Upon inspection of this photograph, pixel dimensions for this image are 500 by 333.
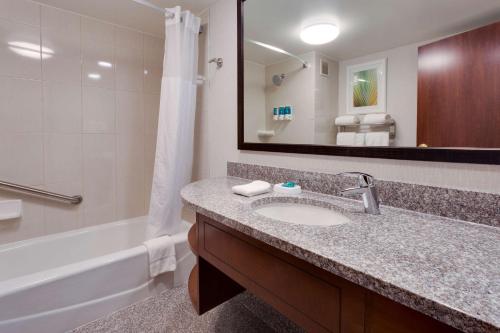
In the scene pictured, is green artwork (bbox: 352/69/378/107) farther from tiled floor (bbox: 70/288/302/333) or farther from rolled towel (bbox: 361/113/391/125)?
tiled floor (bbox: 70/288/302/333)

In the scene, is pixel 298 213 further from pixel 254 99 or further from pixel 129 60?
pixel 129 60

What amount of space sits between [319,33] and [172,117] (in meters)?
0.99

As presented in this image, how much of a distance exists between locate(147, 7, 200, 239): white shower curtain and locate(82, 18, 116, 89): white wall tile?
671mm

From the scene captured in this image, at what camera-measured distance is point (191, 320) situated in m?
1.45

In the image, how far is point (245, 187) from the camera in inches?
42.2

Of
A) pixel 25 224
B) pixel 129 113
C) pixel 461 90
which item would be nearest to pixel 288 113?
pixel 461 90

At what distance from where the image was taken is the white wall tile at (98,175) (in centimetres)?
198

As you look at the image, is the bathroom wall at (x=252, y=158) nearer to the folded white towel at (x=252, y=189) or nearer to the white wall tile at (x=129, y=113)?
the folded white towel at (x=252, y=189)

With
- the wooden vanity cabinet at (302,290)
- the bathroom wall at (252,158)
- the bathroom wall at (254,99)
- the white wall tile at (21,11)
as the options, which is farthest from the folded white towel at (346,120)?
the white wall tile at (21,11)

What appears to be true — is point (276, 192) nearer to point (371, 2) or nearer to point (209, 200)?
point (209, 200)

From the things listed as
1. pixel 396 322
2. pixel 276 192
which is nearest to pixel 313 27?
pixel 276 192

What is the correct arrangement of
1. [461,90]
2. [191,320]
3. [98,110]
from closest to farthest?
[461,90] → [191,320] → [98,110]

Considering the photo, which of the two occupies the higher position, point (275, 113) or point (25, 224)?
point (275, 113)

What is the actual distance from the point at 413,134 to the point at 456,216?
0.95ft
